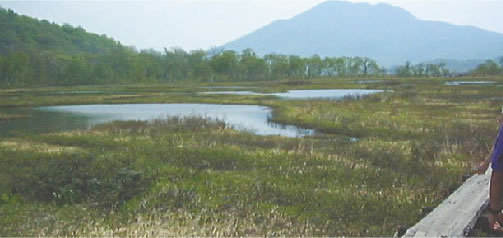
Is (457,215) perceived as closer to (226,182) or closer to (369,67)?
(226,182)

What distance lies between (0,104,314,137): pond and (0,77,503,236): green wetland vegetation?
503 centimetres

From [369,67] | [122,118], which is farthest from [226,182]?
[369,67]

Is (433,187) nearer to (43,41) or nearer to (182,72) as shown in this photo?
(182,72)

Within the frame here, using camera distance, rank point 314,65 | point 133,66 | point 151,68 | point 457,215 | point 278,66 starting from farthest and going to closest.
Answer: point 314,65, point 278,66, point 151,68, point 133,66, point 457,215

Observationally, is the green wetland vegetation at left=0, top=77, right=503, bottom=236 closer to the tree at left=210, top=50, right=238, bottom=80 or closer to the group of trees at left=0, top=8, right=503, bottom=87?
the group of trees at left=0, top=8, right=503, bottom=87

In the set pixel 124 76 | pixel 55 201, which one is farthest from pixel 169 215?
pixel 124 76

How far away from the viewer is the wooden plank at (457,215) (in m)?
8.55

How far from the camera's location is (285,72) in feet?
484

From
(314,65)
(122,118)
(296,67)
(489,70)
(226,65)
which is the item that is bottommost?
(122,118)

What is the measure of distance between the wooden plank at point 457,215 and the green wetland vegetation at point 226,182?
202 cm

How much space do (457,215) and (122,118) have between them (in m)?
35.1

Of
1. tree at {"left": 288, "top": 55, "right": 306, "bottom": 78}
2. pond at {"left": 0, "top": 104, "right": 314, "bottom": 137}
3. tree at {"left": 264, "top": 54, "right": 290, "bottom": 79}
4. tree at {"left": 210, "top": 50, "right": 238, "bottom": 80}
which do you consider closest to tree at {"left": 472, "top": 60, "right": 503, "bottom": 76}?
tree at {"left": 288, "top": 55, "right": 306, "bottom": 78}

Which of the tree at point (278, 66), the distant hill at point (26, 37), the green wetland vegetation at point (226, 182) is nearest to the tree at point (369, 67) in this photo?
the tree at point (278, 66)

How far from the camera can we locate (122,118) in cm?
4084
